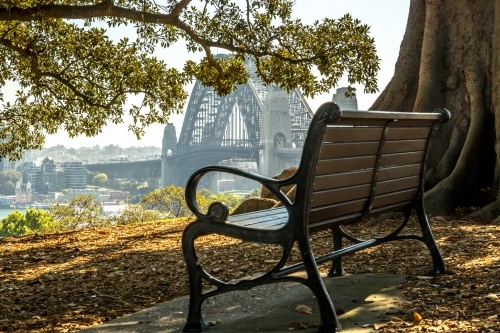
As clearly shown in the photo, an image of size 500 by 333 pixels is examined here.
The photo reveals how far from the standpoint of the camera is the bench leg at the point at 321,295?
2.66 meters

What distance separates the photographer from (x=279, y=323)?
114 inches

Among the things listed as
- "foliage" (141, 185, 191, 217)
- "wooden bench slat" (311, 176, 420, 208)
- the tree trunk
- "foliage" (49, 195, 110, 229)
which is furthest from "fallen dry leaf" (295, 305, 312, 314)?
"foliage" (141, 185, 191, 217)

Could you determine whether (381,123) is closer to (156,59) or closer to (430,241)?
(430,241)

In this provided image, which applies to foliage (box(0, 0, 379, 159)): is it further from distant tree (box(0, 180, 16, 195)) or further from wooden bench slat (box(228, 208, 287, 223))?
distant tree (box(0, 180, 16, 195))

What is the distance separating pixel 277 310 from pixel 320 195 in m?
0.67

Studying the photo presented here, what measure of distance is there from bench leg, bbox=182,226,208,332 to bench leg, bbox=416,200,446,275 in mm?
1434

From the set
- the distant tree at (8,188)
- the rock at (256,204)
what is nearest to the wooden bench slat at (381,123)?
the rock at (256,204)

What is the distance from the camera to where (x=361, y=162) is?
9.87ft

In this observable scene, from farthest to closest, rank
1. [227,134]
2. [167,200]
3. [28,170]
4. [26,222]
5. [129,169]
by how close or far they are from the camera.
Result: [28,170]
[227,134]
[129,169]
[26,222]
[167,200]

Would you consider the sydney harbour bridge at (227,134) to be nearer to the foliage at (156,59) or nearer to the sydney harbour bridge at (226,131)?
the sydney harbour bridge at (226,131)

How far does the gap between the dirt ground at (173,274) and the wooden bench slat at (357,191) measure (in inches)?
18.9

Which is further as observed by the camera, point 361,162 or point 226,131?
point 226,131

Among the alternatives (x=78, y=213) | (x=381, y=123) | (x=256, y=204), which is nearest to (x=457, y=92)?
(x=256, y=204)

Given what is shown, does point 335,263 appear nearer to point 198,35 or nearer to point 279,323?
point 279,323
